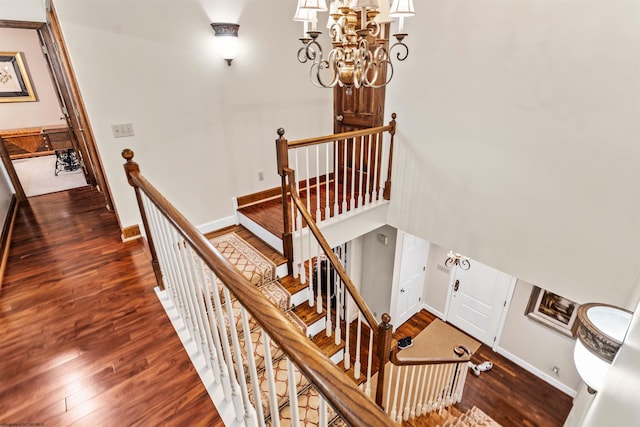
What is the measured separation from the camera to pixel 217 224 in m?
3.51

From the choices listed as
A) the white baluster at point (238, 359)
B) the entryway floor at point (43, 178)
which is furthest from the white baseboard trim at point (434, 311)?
the entryway floor at point (43, 178)

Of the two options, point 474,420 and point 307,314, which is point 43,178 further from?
point 474,420

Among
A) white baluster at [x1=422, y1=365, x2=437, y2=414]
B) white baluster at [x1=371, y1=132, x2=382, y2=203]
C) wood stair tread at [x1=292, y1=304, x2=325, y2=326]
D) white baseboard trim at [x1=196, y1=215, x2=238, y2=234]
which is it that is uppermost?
white baluster at [x1=371, y1=132, x2=382, y2=203]

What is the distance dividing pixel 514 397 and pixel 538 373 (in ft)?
2.18

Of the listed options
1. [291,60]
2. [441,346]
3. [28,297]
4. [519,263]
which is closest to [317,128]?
[291,60]

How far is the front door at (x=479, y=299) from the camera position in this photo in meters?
4.90

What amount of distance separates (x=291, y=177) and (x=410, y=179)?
168 centimetres

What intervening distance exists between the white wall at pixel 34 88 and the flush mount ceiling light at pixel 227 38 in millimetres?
5674

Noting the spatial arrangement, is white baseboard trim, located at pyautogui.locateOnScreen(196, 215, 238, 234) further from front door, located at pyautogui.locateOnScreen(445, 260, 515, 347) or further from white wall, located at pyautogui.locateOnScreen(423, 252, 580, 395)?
white wall, located at pyautogui.locateOnScreen(423, 252, 580, 395)

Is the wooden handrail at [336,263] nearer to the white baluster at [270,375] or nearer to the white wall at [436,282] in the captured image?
the white baluster at [270,375]

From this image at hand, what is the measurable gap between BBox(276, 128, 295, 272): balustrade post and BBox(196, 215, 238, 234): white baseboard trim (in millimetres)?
1009

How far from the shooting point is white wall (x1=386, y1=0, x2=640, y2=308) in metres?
2.14

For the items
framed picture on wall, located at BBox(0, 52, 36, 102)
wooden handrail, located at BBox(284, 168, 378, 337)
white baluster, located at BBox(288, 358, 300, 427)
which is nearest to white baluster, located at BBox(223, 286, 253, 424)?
white baluster, located at BBox(288, 358, 300, 427)

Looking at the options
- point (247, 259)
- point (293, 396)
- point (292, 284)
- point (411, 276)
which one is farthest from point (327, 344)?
point (411, 276)
